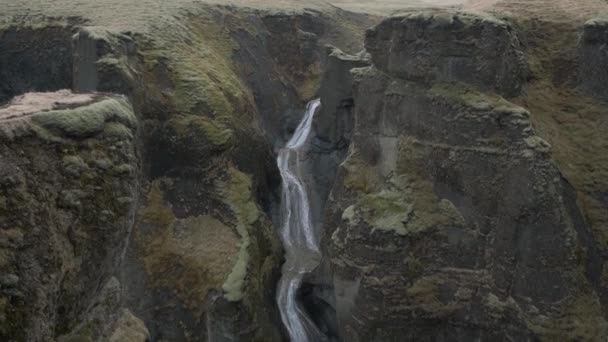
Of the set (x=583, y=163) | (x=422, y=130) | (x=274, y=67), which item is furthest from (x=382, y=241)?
(x=274, y=67)

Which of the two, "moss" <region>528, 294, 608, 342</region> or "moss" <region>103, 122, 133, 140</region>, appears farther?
"moss" <region>528, 294, 608, 342</region>

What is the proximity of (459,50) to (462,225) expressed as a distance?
251 inches

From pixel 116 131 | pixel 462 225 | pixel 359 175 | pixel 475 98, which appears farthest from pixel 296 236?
pixel 116 131

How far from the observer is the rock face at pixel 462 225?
17.7 metres

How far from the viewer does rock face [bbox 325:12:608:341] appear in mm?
17703

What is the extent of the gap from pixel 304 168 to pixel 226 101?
250 inches

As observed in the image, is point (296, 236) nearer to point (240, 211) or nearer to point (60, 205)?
point (240, 211)

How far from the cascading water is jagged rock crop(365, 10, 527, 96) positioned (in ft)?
34.2

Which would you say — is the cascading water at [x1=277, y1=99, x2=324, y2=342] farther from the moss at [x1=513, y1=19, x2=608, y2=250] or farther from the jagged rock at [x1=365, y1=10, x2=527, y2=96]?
the moss at [x1=513, y1=19, x2=608, y2=250]

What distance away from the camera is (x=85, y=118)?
27.0 feet

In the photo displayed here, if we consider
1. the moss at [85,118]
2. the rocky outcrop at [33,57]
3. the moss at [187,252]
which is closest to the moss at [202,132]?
the moss at [187,252]

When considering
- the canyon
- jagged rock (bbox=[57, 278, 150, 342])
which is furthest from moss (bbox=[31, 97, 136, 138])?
jagged rock (bbox=[57, 278, 150, 342])

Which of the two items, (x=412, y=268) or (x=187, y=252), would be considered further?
(x=187, y=252)

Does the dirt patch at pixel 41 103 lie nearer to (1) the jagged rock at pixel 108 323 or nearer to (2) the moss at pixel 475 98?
(1) the jagged rock at pixel 108 323
